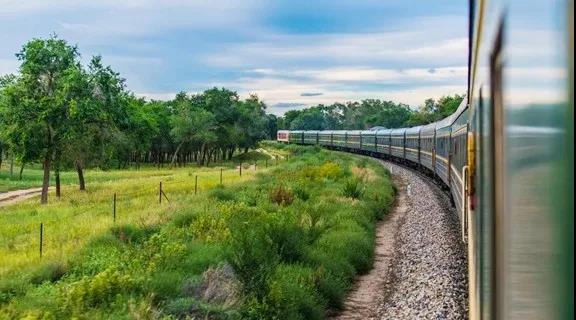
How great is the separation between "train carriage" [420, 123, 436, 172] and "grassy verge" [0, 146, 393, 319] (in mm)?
7294

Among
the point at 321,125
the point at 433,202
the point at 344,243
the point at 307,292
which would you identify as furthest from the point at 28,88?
the point at 321,125

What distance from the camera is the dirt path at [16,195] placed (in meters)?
39.3

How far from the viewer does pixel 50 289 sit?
34.3 feet

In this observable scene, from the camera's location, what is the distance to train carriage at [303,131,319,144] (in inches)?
3071

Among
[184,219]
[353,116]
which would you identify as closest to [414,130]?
[184,219]

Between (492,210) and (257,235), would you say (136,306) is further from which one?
(492,210)

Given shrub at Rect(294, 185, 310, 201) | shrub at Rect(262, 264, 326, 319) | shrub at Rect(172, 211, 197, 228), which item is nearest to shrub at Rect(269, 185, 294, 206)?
shrub at Rect(294, 185, 310, 201)

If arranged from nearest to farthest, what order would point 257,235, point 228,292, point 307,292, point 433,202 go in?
point 228,292
point 307,292
point 257,235
point 433,202

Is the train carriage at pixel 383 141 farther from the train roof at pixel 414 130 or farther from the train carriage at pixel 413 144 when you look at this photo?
the train roof at pixel 414 130

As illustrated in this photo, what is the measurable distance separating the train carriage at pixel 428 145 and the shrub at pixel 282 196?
6.16 meters

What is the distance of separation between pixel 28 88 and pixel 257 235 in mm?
26343

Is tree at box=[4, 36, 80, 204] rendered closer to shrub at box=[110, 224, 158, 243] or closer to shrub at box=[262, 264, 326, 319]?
shrub at box=[110, 224, 158, 243]

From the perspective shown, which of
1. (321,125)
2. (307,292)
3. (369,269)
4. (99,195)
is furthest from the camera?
(321,125)

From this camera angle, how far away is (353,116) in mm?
177125
